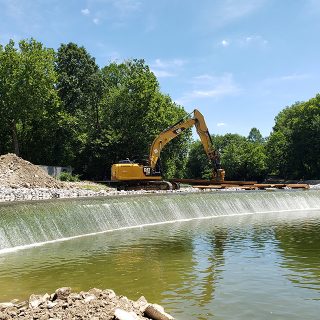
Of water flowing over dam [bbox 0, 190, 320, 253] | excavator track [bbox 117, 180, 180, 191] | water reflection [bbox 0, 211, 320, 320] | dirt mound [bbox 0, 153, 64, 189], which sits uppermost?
dirt mound [bbox 0, 153, 64, 189]

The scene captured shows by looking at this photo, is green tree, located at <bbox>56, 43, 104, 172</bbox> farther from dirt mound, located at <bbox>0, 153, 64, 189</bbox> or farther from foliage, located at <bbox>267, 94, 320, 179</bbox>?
foliage, located at <bbox>267, 94, 320, 179</bbox>

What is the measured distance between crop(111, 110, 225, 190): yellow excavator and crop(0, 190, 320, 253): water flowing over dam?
17.2 ft

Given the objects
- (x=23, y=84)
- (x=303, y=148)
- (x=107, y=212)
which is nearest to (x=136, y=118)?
(x=23, y=84)

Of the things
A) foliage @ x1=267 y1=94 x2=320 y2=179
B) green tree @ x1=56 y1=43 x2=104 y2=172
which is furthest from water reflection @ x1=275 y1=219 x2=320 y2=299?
foliage @ x1=267 y1=94 x2=320 y2=179

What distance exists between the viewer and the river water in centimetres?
895

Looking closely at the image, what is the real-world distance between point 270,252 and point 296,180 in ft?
193

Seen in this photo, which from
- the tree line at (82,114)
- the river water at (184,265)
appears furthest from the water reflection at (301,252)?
the tree line at (82,114)

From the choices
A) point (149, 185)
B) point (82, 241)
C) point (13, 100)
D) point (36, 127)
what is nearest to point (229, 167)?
point (36, 127)

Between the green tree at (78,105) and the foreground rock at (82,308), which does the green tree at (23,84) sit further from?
the foreground rock at (82,308)

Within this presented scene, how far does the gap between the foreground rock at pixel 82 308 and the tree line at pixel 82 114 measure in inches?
1439

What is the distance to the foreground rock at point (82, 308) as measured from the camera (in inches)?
269

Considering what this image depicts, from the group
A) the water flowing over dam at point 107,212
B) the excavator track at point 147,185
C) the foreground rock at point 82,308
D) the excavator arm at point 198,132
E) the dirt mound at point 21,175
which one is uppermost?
the excavator arm at point 198,132

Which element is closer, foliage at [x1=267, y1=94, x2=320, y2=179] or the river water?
the river water

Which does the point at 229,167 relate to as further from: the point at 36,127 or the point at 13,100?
the point at 13,100
